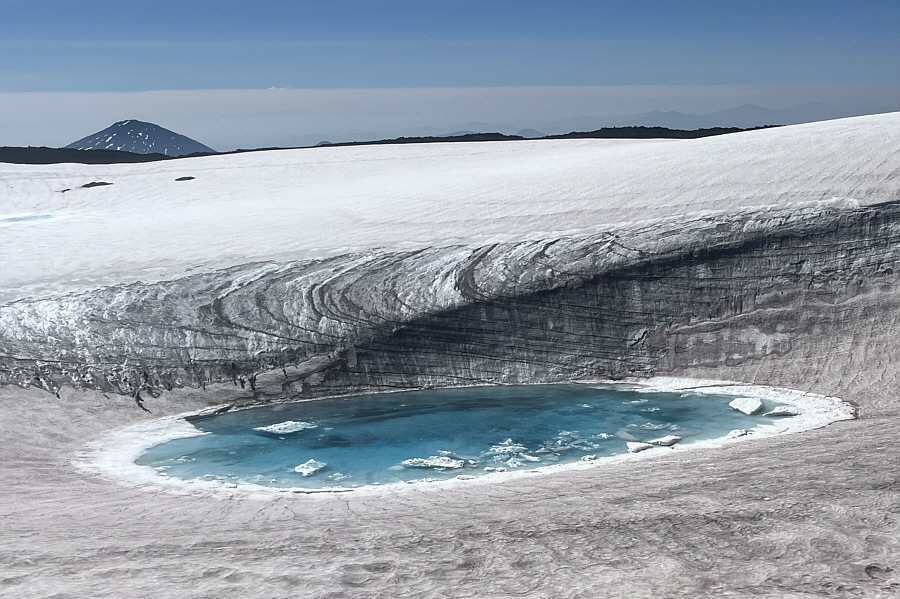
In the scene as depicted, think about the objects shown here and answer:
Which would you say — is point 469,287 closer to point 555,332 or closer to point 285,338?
point 555,332

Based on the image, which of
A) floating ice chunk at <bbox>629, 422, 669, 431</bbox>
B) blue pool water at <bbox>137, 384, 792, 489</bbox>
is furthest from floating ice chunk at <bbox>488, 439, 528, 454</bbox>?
floating ice chunk at <bbox>629, 422, 669, 431</bbox>

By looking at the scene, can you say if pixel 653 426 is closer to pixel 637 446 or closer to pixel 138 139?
pixel 637 446

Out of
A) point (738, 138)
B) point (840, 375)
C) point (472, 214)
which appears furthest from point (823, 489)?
point (738, 138)

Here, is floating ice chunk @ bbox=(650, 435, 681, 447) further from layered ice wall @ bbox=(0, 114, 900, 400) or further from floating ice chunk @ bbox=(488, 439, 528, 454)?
layered ice wall @ bbox=(0, 114, 900, 400)

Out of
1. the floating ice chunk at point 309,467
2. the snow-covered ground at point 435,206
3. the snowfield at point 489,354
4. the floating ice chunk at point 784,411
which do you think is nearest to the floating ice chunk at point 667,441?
the snowfield at point 489,354

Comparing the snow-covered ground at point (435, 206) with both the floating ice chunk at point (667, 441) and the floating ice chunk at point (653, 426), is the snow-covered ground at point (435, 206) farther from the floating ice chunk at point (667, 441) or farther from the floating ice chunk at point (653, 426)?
the floating ice chunk at point (667, 441)

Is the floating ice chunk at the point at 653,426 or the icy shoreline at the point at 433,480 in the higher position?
the icy shoreline at the point at 433,480

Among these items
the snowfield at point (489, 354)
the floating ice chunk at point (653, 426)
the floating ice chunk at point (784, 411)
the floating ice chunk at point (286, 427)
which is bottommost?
the floating ice chunk at point (653, 426)
